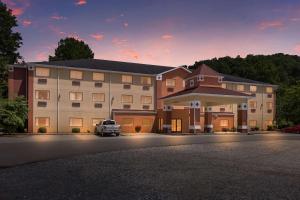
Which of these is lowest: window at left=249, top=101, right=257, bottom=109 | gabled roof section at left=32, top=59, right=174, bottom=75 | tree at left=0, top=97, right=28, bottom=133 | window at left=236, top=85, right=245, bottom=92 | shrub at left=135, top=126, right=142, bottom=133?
shrub at left=135, top=126, right=142, bottom=133

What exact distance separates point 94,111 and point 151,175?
117 feet

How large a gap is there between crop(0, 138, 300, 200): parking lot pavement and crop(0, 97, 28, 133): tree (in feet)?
80.0

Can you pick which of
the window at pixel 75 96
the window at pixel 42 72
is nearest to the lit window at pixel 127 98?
the window at pixel 75 96

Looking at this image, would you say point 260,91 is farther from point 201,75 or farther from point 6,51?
point 6,51

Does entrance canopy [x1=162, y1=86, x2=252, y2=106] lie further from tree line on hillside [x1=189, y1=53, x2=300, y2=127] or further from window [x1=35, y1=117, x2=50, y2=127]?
tree line on hillside [x1=189, y1=53, x2=300, y2=127]

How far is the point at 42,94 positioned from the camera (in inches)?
1700

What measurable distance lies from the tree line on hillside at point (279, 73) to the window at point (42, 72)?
1457 inches

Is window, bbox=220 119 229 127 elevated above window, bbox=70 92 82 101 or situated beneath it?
situated beneath

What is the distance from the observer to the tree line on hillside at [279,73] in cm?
5812

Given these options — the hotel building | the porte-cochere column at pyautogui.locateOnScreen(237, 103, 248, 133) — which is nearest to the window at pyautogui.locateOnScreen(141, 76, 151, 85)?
the hotel building

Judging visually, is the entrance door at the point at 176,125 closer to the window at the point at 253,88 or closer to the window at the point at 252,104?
the window at the point at 252,104

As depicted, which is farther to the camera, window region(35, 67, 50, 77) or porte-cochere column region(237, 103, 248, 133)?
porte-cochere column region(237, 103, 248, 133)

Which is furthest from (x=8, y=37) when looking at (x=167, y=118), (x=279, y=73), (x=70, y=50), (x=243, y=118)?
(x=279, y=73)

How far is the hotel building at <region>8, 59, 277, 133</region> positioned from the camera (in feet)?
140
